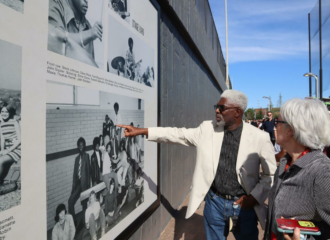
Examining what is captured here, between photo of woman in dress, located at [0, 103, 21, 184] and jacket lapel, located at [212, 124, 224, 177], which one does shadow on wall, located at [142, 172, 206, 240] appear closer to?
jacket lapel, located at [212, 124, 224, 177]

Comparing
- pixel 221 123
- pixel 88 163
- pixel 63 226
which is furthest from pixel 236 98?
pixel 63 226

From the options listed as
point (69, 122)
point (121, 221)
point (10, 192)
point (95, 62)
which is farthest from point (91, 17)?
point (121, 221)

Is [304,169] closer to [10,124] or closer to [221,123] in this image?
[221,123]

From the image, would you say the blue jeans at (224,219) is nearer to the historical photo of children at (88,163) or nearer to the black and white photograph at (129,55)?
the historical photo of children at (88,163)

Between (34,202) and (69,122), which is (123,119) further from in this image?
(34,202)

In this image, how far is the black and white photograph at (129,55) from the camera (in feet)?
7.04

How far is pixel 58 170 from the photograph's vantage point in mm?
1519

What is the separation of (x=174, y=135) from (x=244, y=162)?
2.26ft

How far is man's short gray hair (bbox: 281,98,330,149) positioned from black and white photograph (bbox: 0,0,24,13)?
1555 mm

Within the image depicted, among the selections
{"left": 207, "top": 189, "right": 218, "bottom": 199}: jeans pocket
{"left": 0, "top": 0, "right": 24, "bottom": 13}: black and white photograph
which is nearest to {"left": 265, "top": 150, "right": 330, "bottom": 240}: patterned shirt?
{"left": 207, "top": 189, "right": 218, "bottom": 199}: jeans pocket

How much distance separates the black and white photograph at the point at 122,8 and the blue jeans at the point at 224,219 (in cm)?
180

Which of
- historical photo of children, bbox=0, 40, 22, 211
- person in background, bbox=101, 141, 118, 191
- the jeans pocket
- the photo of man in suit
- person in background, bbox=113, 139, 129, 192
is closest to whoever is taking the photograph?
historical photo of children, bbox=0, 40, 22, 211

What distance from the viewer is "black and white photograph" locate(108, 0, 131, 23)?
2178 millimetres

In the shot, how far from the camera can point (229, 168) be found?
238cm
